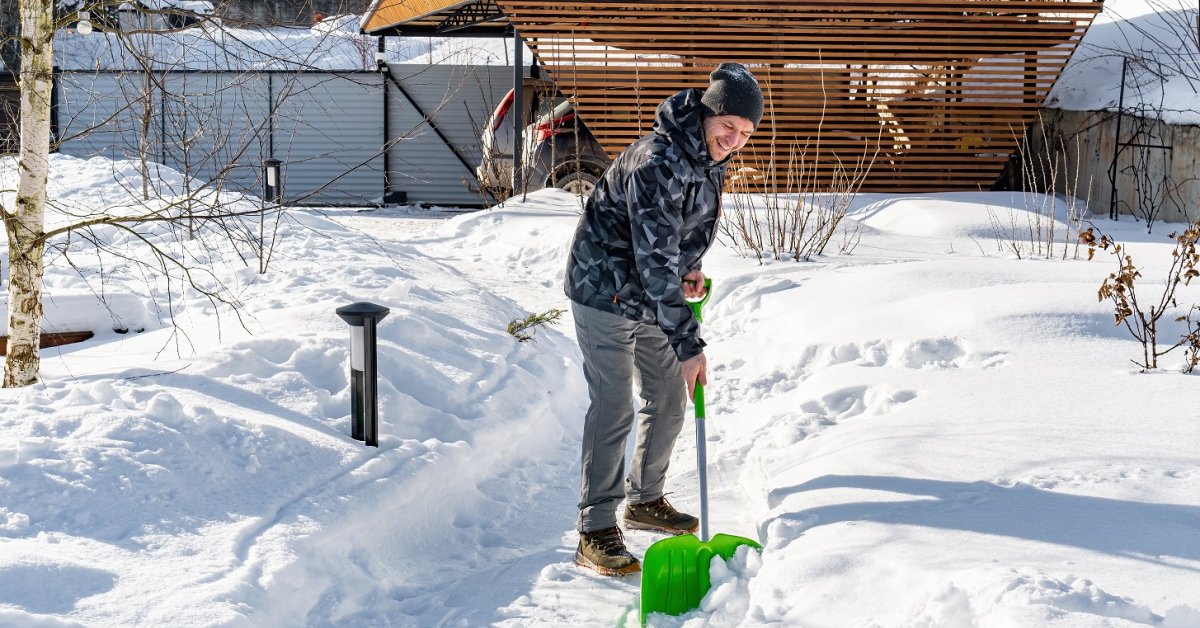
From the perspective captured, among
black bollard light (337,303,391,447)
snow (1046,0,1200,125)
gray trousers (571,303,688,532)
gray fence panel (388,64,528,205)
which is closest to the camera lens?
gray trousers (571,303,688,532)

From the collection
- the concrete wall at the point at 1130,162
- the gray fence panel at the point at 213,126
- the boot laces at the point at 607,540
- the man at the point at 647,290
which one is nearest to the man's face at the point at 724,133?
the man at the point at 647,290

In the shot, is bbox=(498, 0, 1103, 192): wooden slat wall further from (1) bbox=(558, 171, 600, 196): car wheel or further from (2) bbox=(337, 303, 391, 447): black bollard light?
(2) bbox=(337, 303, 391, 447): black bollard light

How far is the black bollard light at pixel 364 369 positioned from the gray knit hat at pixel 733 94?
1.80 metres

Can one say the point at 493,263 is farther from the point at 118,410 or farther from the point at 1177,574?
the point at 1177,574

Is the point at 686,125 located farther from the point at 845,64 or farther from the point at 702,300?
the point at 845,64

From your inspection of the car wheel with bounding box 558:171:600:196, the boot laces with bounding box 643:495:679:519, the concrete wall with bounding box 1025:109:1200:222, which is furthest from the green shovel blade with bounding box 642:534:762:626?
the car wheel with bounding box 558:171:600:196

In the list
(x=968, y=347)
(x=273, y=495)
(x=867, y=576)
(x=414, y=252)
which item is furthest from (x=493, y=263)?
(x=867, y=576)

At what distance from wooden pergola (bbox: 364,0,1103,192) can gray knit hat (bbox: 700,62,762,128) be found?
30.0 feet

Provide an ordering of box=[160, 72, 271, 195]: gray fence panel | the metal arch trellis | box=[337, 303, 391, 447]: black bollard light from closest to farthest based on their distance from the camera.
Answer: box=[337, 303, 391, 447]: black bollard light < box=[160, 72, 271, 195]: gray fence panel < the metal arch trellis

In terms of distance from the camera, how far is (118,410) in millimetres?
4184

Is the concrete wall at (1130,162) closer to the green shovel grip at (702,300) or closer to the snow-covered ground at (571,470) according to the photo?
the snow-covered ground at (571,470)

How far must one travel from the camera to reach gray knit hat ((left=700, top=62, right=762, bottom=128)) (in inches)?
131

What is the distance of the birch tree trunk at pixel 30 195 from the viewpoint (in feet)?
15.6

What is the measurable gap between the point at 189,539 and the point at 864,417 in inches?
109
